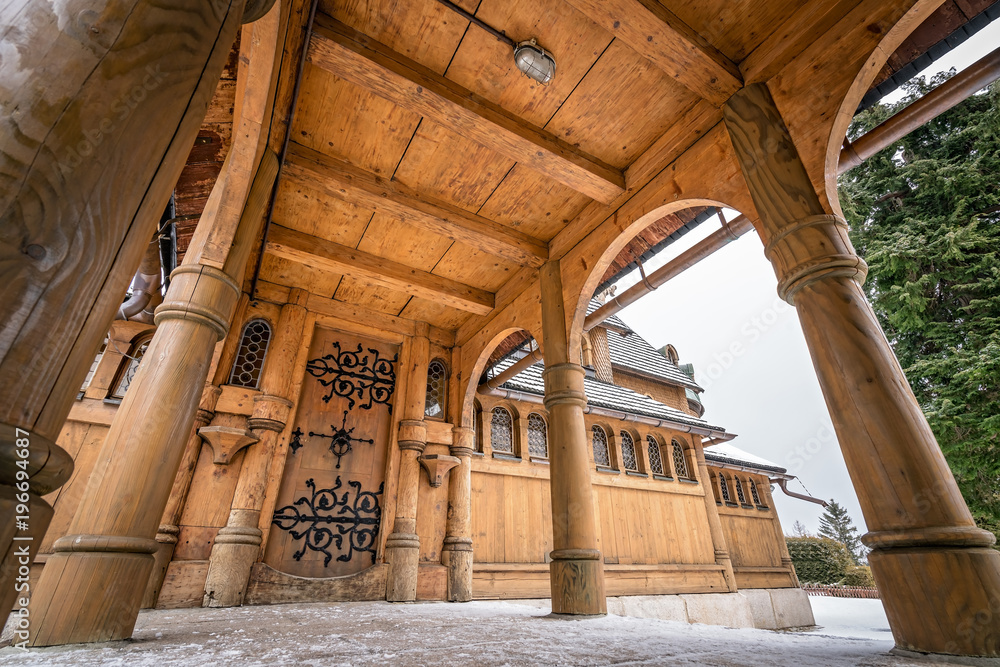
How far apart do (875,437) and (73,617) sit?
12.5 feet

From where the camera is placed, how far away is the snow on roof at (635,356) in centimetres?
1197

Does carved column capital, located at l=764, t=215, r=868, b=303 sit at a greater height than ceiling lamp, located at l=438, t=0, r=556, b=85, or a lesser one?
lesser

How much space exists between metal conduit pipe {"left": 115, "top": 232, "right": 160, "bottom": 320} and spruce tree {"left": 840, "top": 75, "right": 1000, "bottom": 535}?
923 cm

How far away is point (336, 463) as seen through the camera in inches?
237

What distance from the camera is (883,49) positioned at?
9.40ft

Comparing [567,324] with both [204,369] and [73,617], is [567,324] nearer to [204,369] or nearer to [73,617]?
[204,369]

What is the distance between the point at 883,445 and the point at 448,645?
90.2 inches

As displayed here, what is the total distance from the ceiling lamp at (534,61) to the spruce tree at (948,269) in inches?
237

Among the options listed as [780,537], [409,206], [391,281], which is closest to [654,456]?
[780,537]

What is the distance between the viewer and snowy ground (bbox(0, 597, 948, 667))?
187 centimetres

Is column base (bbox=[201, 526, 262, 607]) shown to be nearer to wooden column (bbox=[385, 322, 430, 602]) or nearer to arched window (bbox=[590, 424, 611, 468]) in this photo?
wooden column (bbox=[385, 322, 430, 602])

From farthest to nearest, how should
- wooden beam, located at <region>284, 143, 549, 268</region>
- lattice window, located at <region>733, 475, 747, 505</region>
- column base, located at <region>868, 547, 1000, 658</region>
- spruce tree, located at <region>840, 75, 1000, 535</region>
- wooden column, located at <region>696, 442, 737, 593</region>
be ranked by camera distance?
lattice window, located at <region>733, 475, 747, 505</region>, wooden column, located at <region>696, 442, 737, 593</region>, spruce tree, located at <region>840, 75, 1000, 535</region>, wooden beam, located at <region>284, 143, 549, 268</region>, column base, located at <region>868, 547, 1000, 658</region>

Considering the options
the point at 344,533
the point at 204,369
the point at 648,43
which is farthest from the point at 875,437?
the point at 344,533

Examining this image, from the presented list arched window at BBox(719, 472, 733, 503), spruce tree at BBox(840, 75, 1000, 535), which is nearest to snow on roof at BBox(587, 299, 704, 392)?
arched window at BBox(719, 472, 733, 503)
